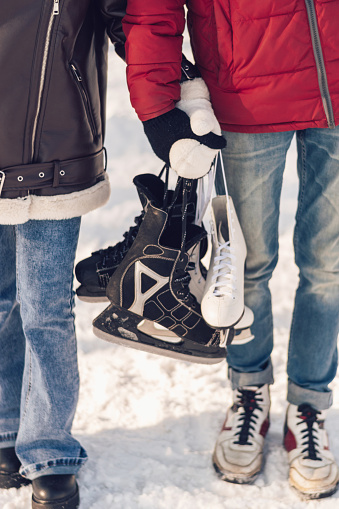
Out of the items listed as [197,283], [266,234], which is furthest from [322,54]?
[197,283]

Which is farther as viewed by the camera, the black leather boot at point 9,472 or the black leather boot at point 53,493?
the black leather boot at point 9,472

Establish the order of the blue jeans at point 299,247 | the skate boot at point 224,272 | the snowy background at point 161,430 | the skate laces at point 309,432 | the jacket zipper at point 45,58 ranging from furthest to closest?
the skate laces at point 309,432, the snowy background at point 161,430, the blue jeans at point 299,247, the skate boot at point 224,272, the jacket zipper at point 45,58

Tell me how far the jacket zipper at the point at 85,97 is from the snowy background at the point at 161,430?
1.13 meters

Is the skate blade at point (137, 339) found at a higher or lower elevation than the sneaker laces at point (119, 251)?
lower

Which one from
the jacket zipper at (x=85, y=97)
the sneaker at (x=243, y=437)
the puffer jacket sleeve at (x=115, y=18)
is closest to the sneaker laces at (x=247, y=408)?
the sneaker at (x=243, y=437)

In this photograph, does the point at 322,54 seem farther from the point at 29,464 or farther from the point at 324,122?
the point at 29,464

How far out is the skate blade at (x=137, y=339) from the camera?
166cm

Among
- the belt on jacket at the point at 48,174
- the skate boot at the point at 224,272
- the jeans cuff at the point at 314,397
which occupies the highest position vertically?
the belt on jacket at the point at 48,174

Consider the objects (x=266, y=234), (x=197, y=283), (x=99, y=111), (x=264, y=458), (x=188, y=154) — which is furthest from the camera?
(x=264, y=458)

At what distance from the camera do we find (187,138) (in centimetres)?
147

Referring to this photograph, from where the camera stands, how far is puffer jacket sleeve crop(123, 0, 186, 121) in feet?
4.71

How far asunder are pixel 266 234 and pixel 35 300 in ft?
2.42

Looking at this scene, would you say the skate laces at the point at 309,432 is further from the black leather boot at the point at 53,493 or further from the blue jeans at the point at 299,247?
the black leather boot at the point at 53,493

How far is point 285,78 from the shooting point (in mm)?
1562
